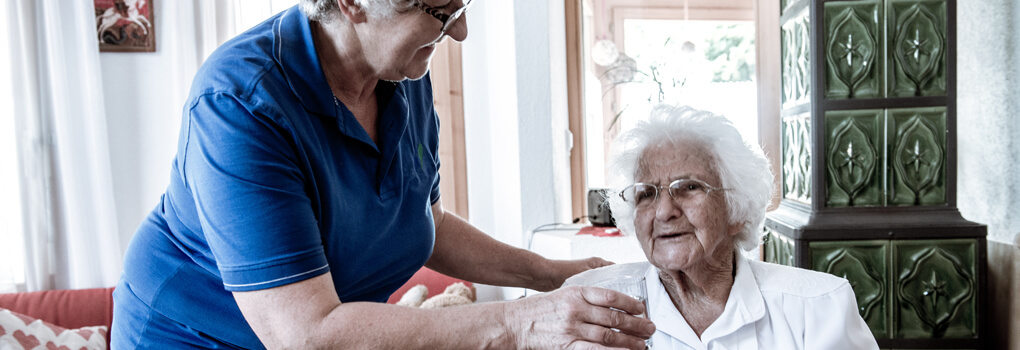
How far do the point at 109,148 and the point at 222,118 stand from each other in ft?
9.71

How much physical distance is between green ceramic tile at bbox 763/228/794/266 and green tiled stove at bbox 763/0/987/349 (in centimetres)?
8

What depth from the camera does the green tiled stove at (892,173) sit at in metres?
2.22

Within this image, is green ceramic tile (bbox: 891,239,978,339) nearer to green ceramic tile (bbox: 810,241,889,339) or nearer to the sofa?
green ceramic tile (bbox: 810,241,889,339)

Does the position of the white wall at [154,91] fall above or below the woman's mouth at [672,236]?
above

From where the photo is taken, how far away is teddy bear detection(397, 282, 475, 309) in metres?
3.04

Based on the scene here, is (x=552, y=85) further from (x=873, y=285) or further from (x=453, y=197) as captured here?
(x=873, y=285)

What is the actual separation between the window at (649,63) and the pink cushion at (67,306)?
93.2 inches

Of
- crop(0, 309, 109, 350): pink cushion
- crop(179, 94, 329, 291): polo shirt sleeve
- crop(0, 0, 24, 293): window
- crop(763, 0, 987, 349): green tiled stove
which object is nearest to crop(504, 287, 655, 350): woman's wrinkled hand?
crop(179, 94, 329, 291): polo shirt sleeve

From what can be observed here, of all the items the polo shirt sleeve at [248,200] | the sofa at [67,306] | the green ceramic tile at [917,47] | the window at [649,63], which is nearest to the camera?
the polo shirt sleeve at [248,200]

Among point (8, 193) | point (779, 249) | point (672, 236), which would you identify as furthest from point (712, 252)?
point (8, 193)

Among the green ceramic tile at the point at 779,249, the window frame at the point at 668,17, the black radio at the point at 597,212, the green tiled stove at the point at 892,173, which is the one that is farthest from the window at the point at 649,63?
the green tiled stove at the point at 892,173

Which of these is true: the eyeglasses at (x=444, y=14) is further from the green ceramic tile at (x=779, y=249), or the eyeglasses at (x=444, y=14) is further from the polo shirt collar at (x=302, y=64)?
the green ceramic tile at (x=779, y=249)

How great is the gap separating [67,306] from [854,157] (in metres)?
3.42

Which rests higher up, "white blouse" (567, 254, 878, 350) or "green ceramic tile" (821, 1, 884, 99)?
"green ceramic tile" (821, 1, 884, 99)
